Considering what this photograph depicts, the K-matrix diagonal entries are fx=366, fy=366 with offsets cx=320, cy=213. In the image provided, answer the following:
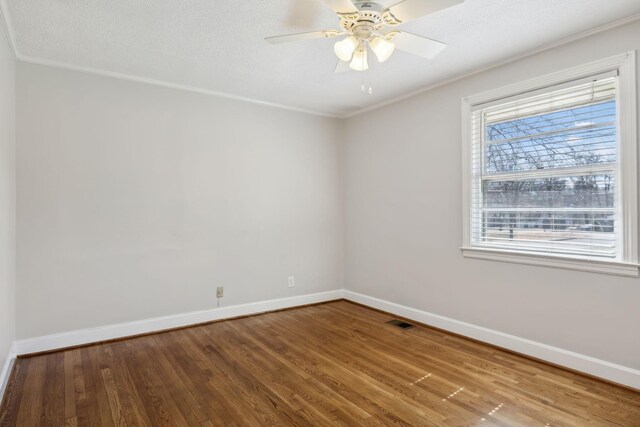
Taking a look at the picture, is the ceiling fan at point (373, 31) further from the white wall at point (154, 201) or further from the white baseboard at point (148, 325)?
the white baseboard at point (148, 325)

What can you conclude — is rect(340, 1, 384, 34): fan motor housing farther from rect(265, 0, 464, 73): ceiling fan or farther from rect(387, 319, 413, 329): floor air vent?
rect(387, 319, 413, 329): floor air vent

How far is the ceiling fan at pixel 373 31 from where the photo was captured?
6.11 ft

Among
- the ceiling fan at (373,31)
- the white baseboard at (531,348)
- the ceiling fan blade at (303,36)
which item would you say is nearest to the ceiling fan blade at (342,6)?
the ceiling fan at (373,31)

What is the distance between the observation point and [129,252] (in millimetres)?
3455

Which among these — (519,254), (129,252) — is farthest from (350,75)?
(129,252)

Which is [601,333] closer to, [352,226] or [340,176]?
[352,226]

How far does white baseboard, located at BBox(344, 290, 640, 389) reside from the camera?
2463 mm

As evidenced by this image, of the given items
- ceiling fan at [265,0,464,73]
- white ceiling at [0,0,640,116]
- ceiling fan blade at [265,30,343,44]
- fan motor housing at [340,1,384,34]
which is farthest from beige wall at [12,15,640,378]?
ceiling fan blade at [265,30,343,44]

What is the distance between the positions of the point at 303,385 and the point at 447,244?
6.40ft

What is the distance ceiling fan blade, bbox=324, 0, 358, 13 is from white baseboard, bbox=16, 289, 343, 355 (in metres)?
3.15

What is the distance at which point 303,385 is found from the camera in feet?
8.23

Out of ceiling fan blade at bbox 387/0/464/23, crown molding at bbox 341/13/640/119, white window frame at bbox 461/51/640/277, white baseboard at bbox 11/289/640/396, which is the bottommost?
white baseboard at bbox 11/289/640/396

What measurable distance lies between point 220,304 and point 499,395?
2.77 meters

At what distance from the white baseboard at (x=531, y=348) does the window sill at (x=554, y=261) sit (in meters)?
0.63
